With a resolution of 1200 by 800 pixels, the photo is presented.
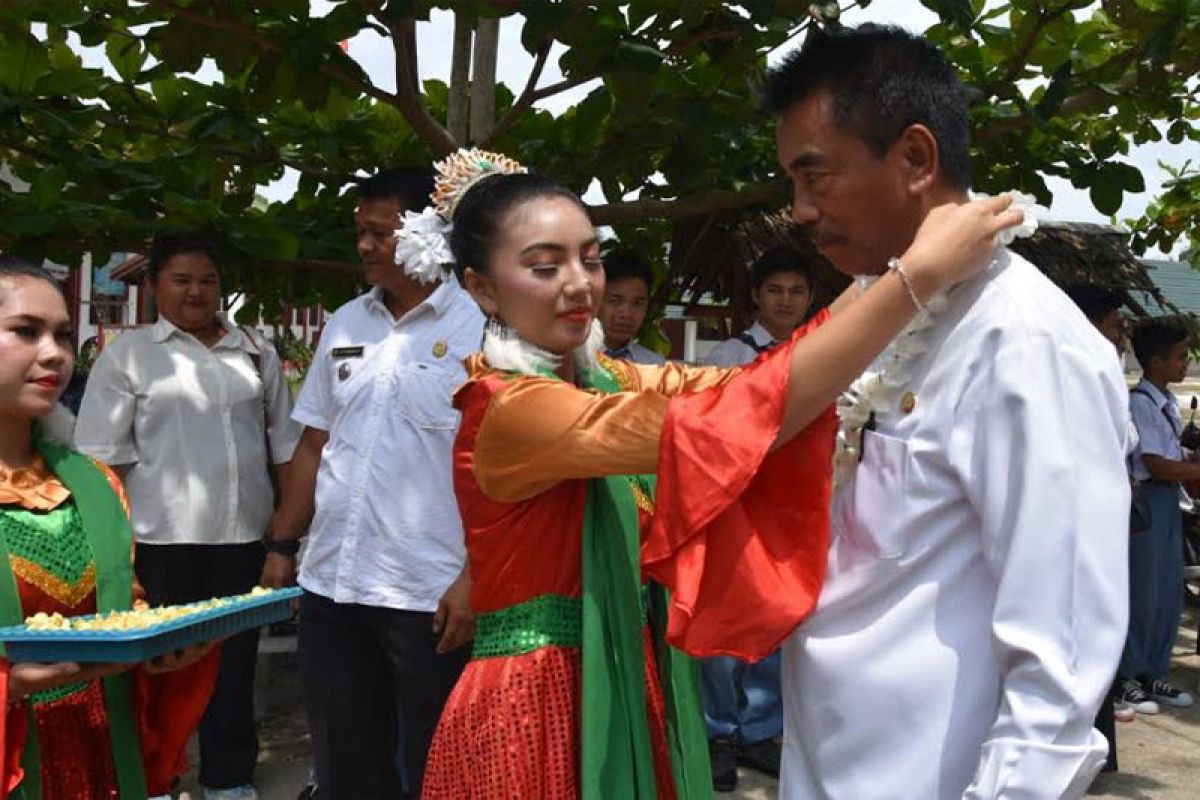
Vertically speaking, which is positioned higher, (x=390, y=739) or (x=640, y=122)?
(x=640, y=122)

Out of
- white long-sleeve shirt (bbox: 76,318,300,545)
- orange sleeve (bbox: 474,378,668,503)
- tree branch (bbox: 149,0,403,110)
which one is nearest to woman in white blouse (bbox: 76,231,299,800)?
white long-sleeve shirt (bbox: 76,318,300,545)

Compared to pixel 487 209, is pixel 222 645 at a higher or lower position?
lower

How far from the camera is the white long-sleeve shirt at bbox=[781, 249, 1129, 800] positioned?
136 centimetres

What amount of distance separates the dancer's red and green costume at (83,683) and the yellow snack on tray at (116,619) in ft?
0.41

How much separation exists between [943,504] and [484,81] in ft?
11.3

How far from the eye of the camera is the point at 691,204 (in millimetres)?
4730

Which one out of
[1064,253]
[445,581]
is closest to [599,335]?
[445,581]

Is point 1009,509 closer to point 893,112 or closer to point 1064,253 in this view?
point 893,112

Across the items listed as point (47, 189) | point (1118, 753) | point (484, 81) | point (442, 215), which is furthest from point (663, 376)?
point (1118, 753)

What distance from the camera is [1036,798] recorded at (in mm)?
1327

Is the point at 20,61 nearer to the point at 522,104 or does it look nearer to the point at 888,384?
the point at 522,104

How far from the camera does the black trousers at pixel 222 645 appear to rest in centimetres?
441

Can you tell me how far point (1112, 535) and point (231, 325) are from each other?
12.8 feet

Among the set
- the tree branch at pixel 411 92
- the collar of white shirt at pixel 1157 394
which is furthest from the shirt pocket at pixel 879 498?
the collar of white shirt at pixel 1157 394
